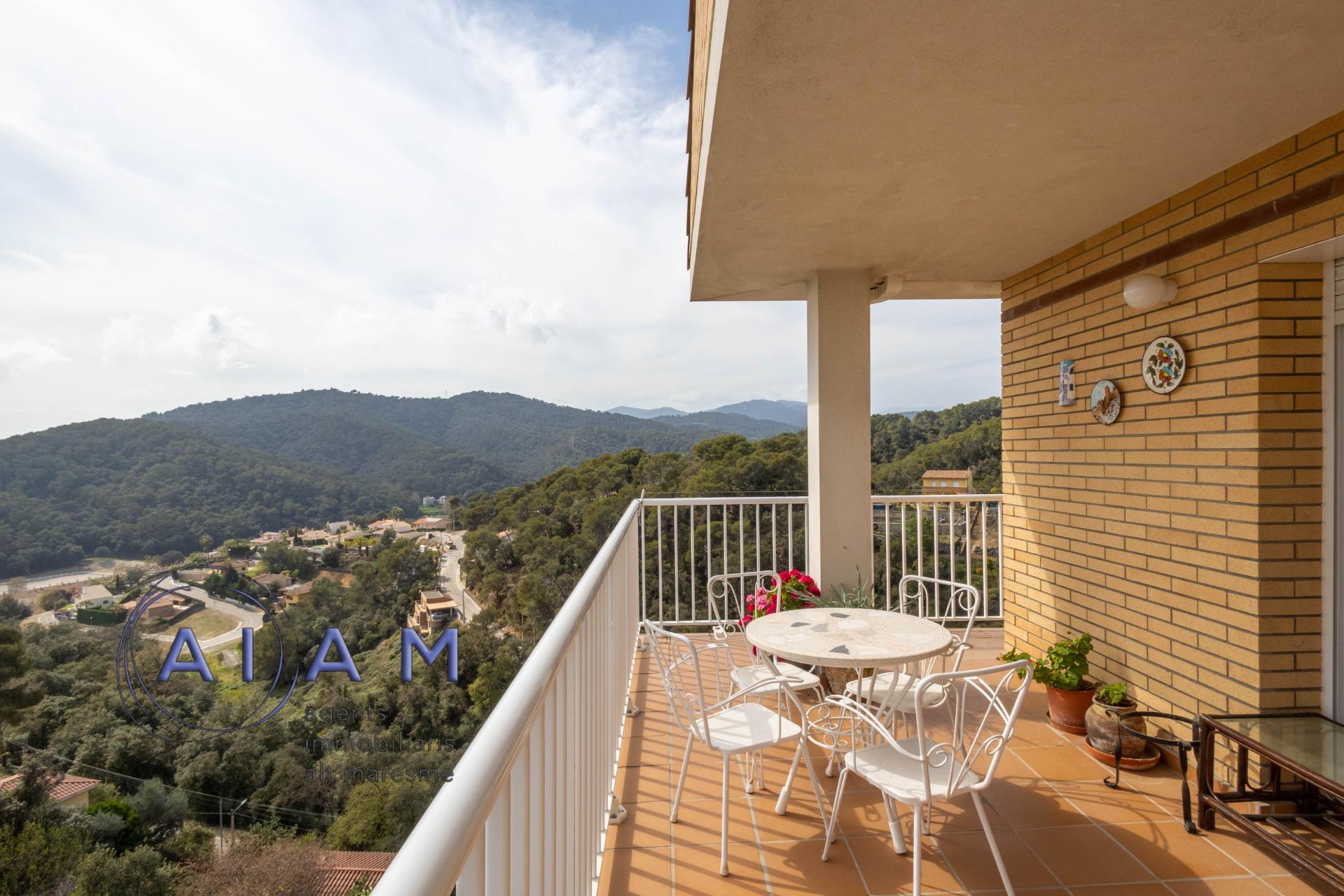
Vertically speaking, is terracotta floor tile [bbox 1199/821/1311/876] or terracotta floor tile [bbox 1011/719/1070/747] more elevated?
terracotta floor tile [bbox 1199/821/1311/876]

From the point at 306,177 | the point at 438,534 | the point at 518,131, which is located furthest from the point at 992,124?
the point at 306,177

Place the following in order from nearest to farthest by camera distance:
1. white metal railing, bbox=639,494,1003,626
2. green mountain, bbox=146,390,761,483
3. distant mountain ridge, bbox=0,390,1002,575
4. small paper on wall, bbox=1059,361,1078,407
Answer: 1. small paper on wall, bbox=1059,361,1078,407
2. white metal railing, bbox=639,494,1003,626
3. distant mountain ridge, bbox=0,390,1002,575
4. green mountain, bbox=146,390,761,483

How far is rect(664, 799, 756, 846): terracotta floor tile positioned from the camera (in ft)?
8.61

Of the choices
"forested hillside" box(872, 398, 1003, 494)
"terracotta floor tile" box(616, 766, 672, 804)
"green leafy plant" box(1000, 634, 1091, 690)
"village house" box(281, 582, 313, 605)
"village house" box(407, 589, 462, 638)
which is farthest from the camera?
"village house" box(281, 582, 313, 605)

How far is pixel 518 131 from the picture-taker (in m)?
11.5

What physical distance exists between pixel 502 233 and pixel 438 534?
54.7 ft

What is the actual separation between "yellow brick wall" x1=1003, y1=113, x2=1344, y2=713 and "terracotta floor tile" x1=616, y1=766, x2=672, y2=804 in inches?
97.3

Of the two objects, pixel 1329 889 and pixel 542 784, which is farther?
pixel 1329 889

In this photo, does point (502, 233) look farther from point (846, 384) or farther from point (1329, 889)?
point (1329, 889)

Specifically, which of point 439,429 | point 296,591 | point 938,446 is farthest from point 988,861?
point 439,429

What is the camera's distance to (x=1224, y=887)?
7.52ft

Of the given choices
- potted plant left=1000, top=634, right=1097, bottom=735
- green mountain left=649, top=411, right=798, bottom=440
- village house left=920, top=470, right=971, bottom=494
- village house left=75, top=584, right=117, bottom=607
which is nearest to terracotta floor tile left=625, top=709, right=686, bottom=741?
potted plant left=1000, top=634, right=1097, bottom=735

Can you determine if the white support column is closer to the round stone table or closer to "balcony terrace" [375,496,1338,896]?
the round stone table

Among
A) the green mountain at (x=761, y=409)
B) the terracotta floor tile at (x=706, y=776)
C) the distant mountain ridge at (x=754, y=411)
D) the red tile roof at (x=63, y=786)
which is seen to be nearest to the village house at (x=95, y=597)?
the red tile roof at (x=63, y=786)
